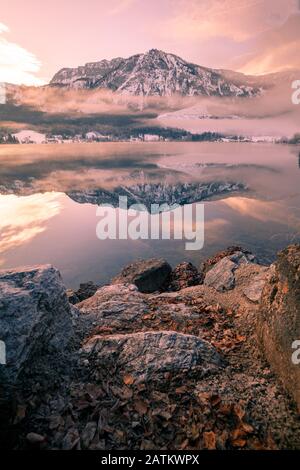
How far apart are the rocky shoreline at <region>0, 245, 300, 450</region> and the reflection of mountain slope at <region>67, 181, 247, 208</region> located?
84.1 meters

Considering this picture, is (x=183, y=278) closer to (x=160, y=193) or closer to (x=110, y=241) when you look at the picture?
(x=110, y=241)

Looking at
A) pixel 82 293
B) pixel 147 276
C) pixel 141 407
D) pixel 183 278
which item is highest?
pixel 141 407

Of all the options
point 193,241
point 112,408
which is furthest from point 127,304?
point 193,241

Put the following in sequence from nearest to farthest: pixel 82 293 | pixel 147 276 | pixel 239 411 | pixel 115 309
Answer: pixel 239 411, pixel 115 309, pixel 147 276, pixel 82 293

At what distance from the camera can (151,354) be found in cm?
952

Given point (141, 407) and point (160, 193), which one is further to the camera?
point (160, 193)

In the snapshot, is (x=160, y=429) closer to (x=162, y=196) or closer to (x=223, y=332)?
(x=223, y=332)

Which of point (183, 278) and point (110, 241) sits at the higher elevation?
point (183, 278)

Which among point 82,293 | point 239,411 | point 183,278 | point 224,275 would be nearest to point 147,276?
point 183,278

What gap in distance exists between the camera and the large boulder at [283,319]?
845 centimetres

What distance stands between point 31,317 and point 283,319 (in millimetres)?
6784

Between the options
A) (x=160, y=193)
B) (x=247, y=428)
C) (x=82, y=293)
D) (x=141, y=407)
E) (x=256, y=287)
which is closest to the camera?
→ (x=247, y=428)

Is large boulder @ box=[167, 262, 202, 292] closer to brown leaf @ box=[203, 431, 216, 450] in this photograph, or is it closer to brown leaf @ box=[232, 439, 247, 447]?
brown leaf @ box=[203, 431, 216, 450]

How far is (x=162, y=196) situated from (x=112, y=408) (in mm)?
101581
